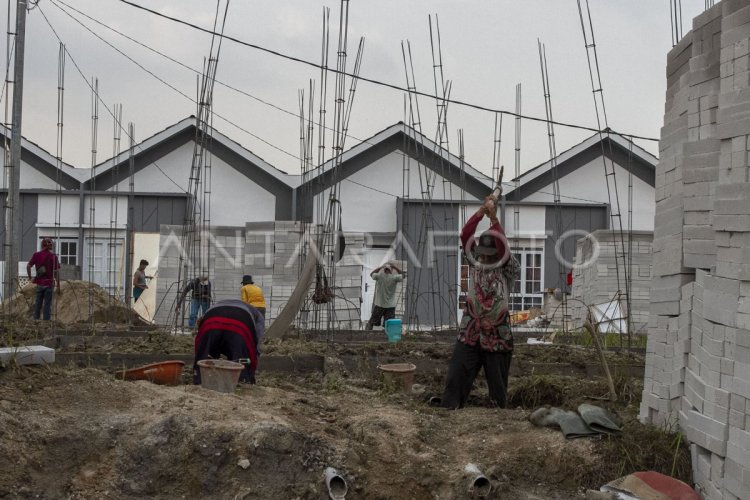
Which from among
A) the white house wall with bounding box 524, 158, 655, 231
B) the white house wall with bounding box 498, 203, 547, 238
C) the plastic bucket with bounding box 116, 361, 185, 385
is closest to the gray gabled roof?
the white house wall with bounding box 498, 203, 547, 238

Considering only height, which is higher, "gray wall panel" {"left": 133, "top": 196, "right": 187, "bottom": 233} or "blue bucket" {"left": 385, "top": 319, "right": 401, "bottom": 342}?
"gray wall panel" {"left": 133, "top": 196, "right": 187, "bottom": 233}

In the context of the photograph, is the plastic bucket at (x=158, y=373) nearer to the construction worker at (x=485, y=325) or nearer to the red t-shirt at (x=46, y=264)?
the construction worker at (x=485, y=325)

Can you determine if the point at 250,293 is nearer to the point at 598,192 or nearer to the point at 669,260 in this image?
the point at 669,260

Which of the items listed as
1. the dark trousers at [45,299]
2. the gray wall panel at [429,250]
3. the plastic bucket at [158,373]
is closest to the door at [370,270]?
the gray wall panel at [429,250]

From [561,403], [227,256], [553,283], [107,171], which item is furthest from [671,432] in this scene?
[107,171]

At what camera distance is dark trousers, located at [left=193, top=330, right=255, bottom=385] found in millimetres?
7648

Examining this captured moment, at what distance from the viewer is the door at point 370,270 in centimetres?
2114

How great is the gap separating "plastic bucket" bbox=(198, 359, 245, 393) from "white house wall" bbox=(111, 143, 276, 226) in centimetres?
1564

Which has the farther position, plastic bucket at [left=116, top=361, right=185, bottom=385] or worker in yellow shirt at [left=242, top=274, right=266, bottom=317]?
worker in yellow shirt at [left=242, top=274, right=266, bottom=317]

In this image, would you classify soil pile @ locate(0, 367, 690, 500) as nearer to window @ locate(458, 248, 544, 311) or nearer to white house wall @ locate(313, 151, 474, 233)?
window @ locate(458, 248, 544, 311)

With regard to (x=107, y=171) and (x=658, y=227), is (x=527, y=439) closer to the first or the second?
(x=658, y=227)

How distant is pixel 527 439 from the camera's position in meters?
5.89

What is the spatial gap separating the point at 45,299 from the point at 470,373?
32.4 feet

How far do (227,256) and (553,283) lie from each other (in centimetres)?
733
